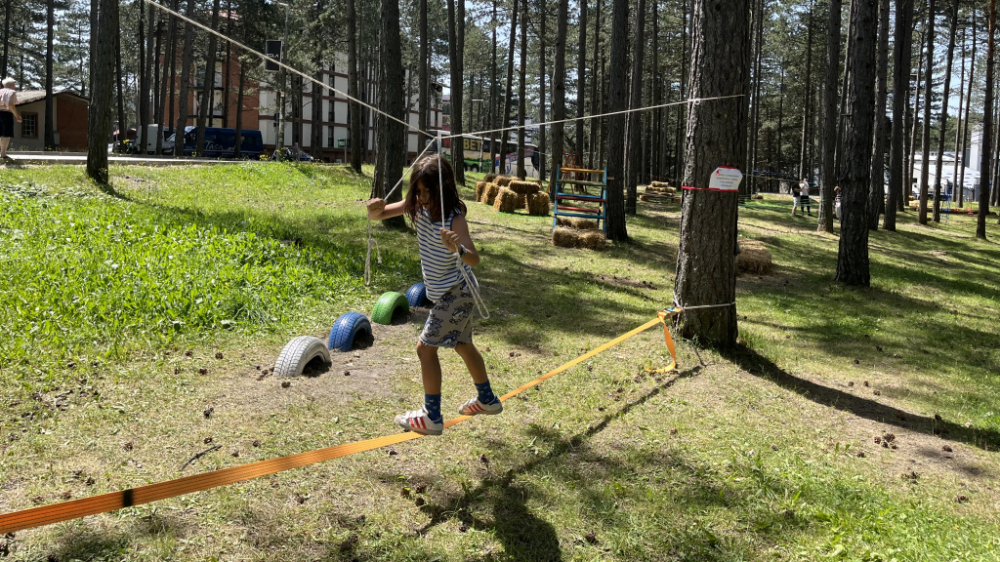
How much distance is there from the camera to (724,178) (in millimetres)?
7676

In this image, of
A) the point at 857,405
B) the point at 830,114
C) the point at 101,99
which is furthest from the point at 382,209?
the point at 830,114

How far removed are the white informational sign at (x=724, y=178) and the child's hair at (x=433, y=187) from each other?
Result: 3.84 meters

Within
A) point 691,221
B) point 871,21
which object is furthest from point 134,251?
point 871,21

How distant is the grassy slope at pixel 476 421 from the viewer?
4152mm

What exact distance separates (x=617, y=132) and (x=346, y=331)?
38.0ft

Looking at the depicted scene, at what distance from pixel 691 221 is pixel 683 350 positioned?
1.40 meters

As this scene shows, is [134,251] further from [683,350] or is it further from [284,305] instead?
[683,350]

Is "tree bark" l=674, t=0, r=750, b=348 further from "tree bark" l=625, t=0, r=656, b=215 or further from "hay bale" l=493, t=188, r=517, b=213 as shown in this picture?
"tree bark" l=625, t=0, r=656, b=215

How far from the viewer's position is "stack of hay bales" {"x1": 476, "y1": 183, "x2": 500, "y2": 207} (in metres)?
23.9

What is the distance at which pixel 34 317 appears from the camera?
7086 mm

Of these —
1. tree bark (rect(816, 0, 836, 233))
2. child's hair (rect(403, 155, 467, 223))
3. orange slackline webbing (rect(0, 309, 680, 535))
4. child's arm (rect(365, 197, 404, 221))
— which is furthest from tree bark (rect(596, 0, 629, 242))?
orange slackline webbing (rect(0, 309, 680, 535))

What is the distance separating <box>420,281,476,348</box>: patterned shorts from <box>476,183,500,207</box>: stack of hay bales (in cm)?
1913

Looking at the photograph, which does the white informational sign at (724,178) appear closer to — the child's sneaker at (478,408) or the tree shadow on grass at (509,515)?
the tree shadow on grass at (509,515)

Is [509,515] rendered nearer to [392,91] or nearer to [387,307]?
[387,307]
